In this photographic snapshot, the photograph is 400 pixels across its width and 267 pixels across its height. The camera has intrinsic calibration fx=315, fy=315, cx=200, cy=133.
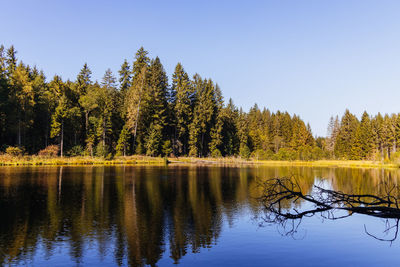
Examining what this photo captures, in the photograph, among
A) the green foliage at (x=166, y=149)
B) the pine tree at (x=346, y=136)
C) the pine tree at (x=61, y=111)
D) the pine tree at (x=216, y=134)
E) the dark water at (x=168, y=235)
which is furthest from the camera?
the pine tree at (x=346, y=136)

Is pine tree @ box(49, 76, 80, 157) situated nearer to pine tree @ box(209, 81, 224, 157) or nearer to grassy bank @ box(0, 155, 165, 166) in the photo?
grassy bank @ box(0, 155, 165, 166)

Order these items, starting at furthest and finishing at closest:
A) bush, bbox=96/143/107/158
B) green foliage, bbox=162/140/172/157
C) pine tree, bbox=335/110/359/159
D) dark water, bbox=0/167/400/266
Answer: pine tree, bbox=335/110/359/159, green foliage, bbox=162/140/172/157, bush, bbox=96/143/107/158, dark water, bbox=0/167/400/266

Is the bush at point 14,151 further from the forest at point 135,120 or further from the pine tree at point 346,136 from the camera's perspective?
the pine tree at point 346,136

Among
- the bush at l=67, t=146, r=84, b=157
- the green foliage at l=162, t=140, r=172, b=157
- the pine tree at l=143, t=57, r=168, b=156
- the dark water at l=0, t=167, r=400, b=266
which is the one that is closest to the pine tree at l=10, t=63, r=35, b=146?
the bush at l=67, t=146, r=84, b=157

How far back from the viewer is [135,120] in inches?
2842

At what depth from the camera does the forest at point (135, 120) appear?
6294 cm

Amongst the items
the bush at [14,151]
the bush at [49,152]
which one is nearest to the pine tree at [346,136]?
the bush at [49,152]

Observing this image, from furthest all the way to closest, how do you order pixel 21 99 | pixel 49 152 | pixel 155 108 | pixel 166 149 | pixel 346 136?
pixel 346 136 < pixel 155 108 < pixel 166 149 < pixel 49 152 < pixel 21 99

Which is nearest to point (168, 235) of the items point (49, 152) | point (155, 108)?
point (49, 152)

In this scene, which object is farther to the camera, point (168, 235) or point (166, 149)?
point (166, 149)

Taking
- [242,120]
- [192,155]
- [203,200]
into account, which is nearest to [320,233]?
[203,200]

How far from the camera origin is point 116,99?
79188 millimetres

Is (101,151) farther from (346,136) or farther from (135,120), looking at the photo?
(346,136)

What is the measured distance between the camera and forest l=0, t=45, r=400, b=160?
62938 mm
